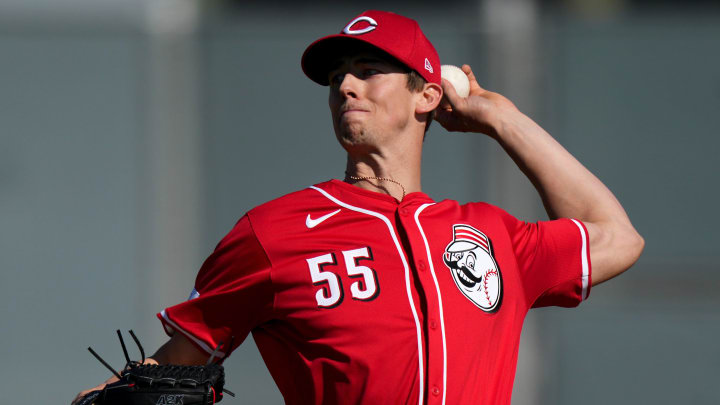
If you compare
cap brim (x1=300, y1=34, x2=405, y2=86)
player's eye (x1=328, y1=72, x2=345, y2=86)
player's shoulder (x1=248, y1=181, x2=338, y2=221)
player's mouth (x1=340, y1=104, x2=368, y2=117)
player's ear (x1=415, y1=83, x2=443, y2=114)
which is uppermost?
→ cap brim (x1=300, y1=34, x2=405, y2=86)

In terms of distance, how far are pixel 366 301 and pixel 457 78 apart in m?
1.04

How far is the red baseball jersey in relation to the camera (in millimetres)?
2363

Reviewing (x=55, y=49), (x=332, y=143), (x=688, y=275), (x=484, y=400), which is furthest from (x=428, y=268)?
(x=55, y=49)

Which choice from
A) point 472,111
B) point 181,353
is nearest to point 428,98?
point 472,111

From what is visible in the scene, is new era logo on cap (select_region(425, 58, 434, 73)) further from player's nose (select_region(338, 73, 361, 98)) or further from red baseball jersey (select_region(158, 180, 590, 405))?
red baseball jersey (select_region(158, 180, 590, 405))

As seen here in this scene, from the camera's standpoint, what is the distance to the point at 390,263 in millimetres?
2500

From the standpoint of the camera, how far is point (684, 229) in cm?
718

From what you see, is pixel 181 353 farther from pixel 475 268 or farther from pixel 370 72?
pixel 370 72

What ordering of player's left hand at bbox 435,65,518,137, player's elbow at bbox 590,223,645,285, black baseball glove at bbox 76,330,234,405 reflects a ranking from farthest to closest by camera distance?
player's left hand at bbox 435,65,518,137 < player's elbow at bbox 590,223,645,285 < black baseball glove at bbox 76,330,234,405

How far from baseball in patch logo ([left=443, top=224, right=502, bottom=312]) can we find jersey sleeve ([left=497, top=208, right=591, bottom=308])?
15 cm

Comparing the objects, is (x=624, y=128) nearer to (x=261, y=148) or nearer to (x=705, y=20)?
(x=705, y=20)

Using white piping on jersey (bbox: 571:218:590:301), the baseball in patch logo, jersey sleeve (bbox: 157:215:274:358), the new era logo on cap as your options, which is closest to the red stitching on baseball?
the baseball in patch logo

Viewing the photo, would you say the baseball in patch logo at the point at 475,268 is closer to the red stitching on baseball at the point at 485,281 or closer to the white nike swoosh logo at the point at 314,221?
the red stitching on baseball at the point at 485,281

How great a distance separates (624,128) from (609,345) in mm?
1771
